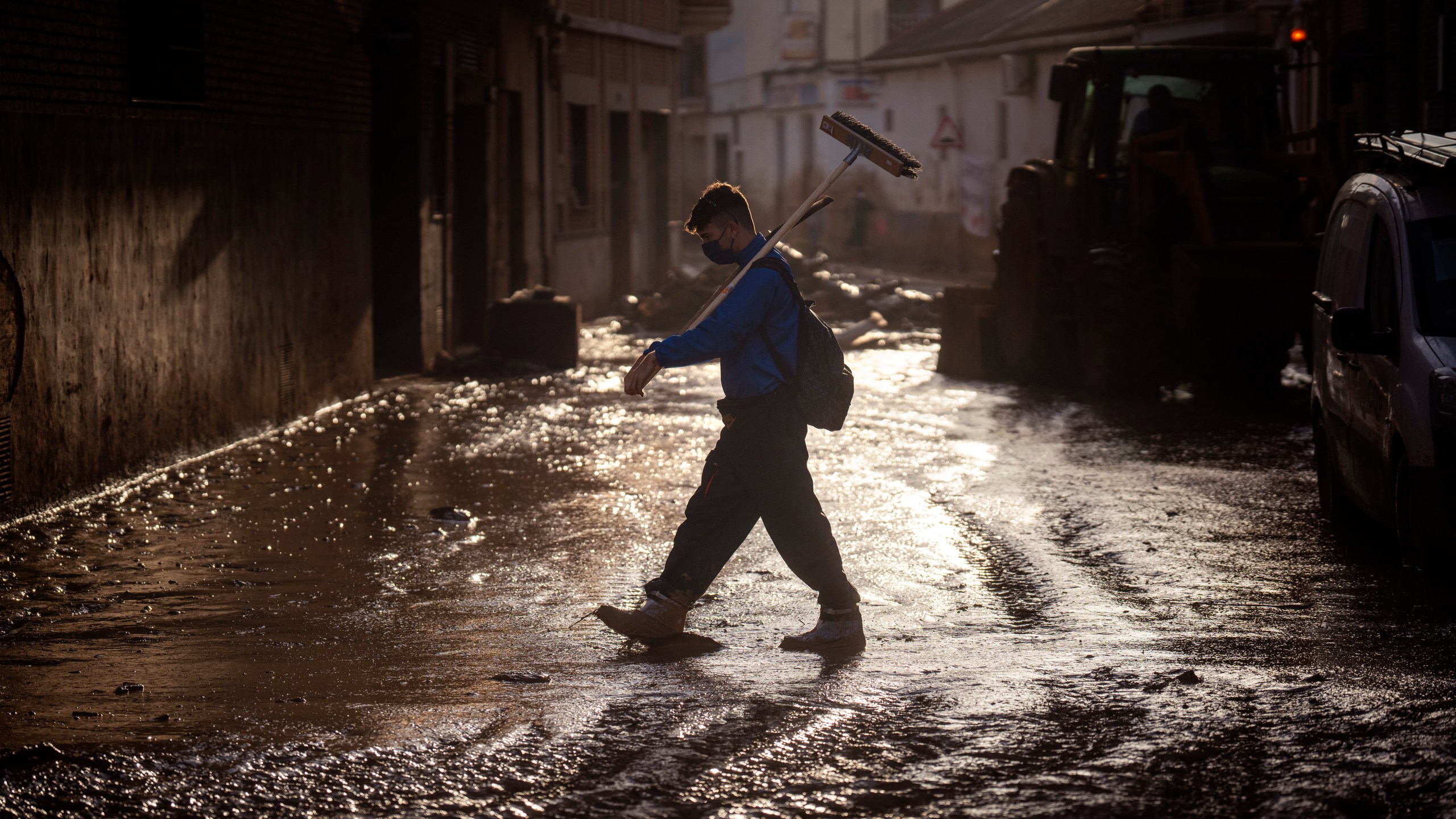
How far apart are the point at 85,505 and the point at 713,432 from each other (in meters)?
4.31

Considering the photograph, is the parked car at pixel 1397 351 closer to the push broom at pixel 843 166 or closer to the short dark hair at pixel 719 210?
the push broom at pixel 843 166

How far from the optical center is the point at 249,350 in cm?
1145

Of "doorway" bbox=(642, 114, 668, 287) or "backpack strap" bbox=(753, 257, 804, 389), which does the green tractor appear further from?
"doorway" bbox=(642, 114, 668, 287)

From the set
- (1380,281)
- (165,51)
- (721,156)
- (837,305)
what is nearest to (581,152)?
(837,305)

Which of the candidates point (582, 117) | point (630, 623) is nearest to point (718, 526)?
point (630, 623)

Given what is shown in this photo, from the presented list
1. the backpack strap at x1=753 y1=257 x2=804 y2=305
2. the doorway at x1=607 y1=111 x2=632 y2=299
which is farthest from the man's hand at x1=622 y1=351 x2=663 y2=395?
the doorway at x1=607 y1=111 x2=632 y2=299

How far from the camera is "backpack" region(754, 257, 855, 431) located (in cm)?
602

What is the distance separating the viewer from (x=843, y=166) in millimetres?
6176

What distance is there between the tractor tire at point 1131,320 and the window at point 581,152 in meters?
11.9

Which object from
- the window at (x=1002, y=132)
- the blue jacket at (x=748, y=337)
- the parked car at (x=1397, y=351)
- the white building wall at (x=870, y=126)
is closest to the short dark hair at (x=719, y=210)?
the blue jacket at (x=748, y=337)

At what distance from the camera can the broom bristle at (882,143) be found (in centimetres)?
602

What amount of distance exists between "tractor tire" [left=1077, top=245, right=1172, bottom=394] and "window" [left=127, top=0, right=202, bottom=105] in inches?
270

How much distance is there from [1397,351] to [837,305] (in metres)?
16.3

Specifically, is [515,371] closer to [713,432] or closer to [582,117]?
[713,432]
